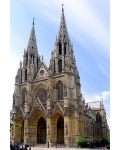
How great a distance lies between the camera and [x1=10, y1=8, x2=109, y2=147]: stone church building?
31.2 m

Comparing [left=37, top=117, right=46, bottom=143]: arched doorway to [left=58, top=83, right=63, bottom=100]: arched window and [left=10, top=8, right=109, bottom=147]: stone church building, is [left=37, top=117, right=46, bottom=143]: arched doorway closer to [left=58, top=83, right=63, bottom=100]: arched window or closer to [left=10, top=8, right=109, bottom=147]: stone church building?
[left=10, top=8, right=109, bottom=147]: stone church building

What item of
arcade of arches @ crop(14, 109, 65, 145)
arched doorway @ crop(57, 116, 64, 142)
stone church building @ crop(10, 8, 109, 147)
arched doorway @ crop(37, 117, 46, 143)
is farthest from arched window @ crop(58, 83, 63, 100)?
arched doorway @ crop(37, 117, 46, 143)

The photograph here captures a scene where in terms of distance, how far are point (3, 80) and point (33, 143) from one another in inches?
1160

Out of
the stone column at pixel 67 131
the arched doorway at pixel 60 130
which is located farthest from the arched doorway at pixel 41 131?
the stone column at pixel 67 131

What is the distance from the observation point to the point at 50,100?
32.6 meters

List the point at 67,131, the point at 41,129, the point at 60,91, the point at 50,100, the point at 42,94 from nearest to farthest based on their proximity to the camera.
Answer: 1. the point at 67,131
2. the point at 50,100
3. the point at 60,91
4. the point at 42,94
5. the point at 41,129

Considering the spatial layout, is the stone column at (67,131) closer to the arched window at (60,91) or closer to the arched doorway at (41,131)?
the arched window at (60,91)

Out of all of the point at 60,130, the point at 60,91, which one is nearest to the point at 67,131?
the point at 60,130

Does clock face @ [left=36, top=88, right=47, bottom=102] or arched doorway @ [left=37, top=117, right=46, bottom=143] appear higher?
clock face @ [left=36, top=88, right=47, bottom=102]

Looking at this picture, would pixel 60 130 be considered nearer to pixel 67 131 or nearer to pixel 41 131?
pixel 41 131

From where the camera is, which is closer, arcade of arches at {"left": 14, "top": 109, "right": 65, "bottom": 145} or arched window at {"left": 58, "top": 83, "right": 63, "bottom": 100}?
arcade of arches at {"left": 14, "top": 109, "right": 65, "bottom": 145}

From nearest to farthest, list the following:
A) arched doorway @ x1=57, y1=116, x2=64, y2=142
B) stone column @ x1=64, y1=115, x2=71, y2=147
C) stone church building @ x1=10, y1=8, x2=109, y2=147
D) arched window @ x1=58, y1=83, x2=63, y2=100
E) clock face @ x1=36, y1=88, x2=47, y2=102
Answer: stone column @ x1=64, y1=115, x2=71, y2=147
stone church building @ x1=10, y1=8, x2=109, y2=147
arched doorway @ x1=57, y1=116, x2=64, y2=142
arched window @ x1=58, y1=83, x2=63, y2=100
clock face @ x1=36, y1=88, x2=47, y2=102

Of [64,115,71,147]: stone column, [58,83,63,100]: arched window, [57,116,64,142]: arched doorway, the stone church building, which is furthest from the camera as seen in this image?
[58,83,63,100]: arched window

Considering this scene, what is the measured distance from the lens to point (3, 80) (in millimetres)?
5625
